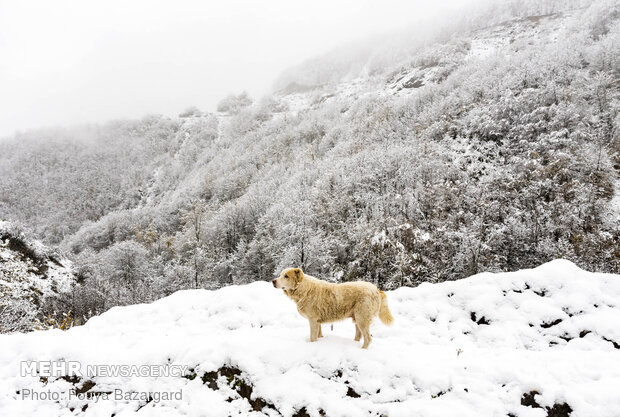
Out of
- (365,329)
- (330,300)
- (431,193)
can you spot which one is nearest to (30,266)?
(330,300)

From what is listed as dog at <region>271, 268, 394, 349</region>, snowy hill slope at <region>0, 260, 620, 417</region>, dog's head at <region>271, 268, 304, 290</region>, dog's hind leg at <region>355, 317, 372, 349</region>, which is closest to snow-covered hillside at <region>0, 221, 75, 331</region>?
snowy hill slope at <region>0, 260, 620, 417</region>

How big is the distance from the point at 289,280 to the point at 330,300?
779 mm

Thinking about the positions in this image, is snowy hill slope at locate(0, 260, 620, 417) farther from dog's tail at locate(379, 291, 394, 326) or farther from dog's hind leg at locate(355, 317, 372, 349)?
dog's tail at locate(379, 291, 394, 326)

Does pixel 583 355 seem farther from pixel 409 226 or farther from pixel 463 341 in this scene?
pixel 409 226

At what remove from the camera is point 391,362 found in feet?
14.6

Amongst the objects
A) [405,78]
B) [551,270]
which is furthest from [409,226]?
[405,78]

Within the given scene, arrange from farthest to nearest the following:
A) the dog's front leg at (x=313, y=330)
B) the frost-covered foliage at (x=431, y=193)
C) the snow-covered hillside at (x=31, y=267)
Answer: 1. the frost-covered foliage at (x=431, y=193)
2. the snow-covered hillside at (x=31, y=267)
3. the dog's front leg at (x=313, y=330)

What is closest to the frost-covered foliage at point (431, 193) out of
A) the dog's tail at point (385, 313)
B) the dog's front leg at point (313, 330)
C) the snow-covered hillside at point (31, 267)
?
the snow-covered hillside at point (31, 267)

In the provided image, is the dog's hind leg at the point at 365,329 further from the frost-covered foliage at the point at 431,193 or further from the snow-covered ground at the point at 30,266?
the snow-covered ground at the point at 30,266

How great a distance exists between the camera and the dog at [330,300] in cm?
496

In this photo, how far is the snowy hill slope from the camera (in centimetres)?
380

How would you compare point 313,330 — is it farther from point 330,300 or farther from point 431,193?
point 431,193

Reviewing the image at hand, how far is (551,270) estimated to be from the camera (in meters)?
6.83

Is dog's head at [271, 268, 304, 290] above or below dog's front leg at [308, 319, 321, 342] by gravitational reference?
above
